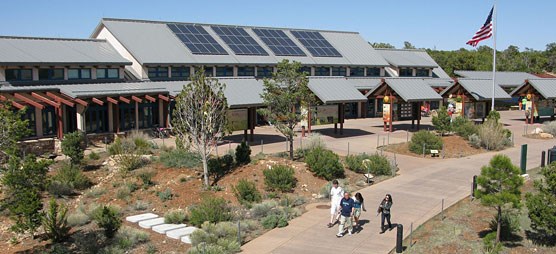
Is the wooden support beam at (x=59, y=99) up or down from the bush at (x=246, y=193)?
up

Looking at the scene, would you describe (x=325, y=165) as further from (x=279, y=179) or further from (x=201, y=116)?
(x=201, y=116)

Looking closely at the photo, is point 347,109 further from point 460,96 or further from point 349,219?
point 349,219

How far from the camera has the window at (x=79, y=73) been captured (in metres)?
37.8

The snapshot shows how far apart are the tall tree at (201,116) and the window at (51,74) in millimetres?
16253

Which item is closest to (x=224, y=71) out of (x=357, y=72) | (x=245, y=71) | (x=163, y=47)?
(x=245, y=71)

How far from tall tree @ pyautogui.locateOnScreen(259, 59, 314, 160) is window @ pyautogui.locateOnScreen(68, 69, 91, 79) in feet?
56.3

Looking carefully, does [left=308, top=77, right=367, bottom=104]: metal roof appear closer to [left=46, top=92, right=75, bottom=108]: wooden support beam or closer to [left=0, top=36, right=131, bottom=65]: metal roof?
[left=0, top=36, right=131, bottom=65]: metal roof

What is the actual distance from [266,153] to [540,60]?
100m

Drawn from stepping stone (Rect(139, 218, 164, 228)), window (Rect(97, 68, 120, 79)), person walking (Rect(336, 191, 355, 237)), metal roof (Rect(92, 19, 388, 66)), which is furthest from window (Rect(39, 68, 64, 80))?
person walking (Rect(336, 191, 355, 237))

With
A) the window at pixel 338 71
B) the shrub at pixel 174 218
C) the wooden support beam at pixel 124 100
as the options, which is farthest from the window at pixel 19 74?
the window at pixel 338 71

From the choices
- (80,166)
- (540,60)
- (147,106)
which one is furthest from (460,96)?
(540,60)

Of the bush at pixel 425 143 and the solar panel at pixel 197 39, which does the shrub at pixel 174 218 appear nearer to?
the bush at pixel 425 143

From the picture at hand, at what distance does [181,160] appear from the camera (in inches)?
1051

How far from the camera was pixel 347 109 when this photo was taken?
54531 millimetres
